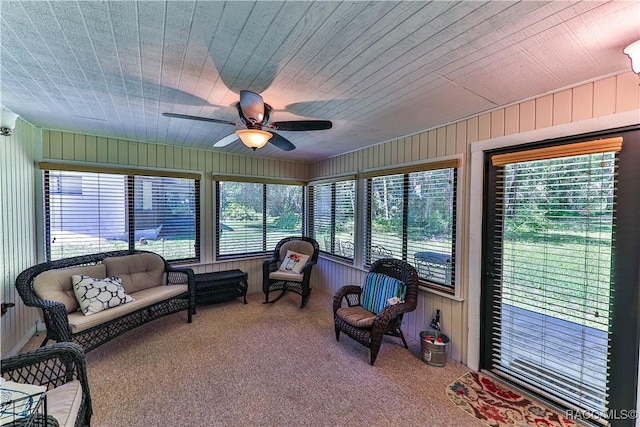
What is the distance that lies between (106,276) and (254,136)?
2641 millimetres

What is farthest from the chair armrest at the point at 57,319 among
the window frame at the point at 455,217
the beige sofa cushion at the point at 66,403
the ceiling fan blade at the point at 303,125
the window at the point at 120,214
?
Result: the window frame at the point at 455,217

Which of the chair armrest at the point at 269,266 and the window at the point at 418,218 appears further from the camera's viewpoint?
the chair armrest at the point at 269,266

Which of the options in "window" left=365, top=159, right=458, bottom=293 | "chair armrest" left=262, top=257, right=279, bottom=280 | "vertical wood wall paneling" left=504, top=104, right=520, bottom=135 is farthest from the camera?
"chair armrest" left=262, top=257, right=279, bottom=280

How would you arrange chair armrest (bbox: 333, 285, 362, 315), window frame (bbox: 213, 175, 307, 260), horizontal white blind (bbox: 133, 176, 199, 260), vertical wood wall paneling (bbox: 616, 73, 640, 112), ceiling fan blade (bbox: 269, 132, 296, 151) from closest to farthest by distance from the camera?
vertical wood wall paneling (bbox: 616, 73, 640, 112)
ceiling fan blade (bbox: 269, 132, 296, 151)
chair armrest (bbox: 333, 285, 362, 315)
horizontal white blind (bbox: 133, 176, 199, 260)
window frame (bbox: 213, 175, 307, 260)

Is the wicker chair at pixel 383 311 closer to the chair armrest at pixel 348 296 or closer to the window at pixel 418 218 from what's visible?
the chair armrest at pixel 348 296

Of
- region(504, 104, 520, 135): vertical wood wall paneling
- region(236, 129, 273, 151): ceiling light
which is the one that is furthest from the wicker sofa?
region(504, 104, 520, 135): vertical wood wall paneling

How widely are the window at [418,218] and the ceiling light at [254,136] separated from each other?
1839 mm

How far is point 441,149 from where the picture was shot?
2.74 meters

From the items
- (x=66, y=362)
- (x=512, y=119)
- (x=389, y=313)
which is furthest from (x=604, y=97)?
(x=66, y=362)

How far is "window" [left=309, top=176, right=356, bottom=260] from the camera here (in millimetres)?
4152

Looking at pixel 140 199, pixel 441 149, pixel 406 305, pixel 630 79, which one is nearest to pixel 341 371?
pixel 406 305

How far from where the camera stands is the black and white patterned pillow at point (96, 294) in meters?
2.54

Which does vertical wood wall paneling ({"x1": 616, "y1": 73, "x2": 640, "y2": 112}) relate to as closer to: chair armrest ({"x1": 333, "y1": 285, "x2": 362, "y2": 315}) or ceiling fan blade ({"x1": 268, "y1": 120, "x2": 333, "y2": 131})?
ceiling fan blade ({"x1": 268, "y1": 120, "x2": 333, "y2": 131})

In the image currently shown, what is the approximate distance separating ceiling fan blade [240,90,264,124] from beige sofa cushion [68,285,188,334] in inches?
94.2
